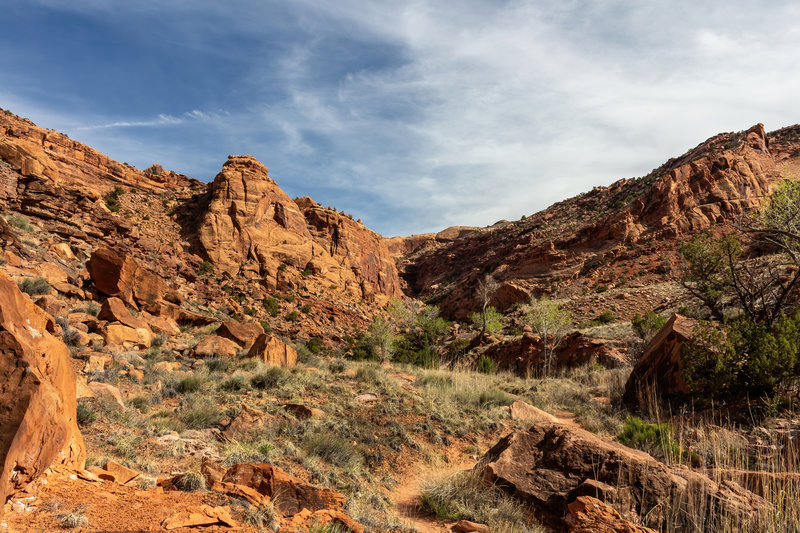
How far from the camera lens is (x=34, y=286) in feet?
42.6

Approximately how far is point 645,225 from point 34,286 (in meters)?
50.0

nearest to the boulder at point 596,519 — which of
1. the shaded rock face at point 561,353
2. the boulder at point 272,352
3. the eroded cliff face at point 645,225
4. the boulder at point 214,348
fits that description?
the boulder at point 272,352

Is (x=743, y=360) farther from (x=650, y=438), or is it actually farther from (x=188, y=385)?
(x=188, y=385)

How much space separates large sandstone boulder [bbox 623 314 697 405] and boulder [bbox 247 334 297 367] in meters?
9.28

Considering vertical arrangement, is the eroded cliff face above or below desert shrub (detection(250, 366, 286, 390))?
above

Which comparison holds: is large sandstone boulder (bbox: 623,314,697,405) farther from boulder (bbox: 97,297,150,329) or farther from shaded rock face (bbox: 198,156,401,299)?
shaded rock face (bbox: 198,156,401,299)

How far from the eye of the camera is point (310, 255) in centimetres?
4484

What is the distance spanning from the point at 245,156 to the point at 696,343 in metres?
46.2

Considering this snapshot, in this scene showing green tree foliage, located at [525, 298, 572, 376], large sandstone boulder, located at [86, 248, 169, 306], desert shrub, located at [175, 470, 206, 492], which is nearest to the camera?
desert shrub, located at [175, 470, 206, 492]

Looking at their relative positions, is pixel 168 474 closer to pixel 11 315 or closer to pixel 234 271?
pixel 11 315

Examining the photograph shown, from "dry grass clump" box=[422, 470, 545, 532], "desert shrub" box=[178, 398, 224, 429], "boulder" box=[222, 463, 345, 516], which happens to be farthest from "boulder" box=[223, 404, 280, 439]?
"dry grass clump" box=[422, 470, 545, 532]

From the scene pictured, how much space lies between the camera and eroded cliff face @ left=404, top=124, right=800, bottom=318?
39938mm

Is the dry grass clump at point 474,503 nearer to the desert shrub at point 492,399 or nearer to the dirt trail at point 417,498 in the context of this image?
the dirt trail at point 417,498

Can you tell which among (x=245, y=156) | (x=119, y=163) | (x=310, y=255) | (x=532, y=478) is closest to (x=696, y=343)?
(x=532, y=478)
